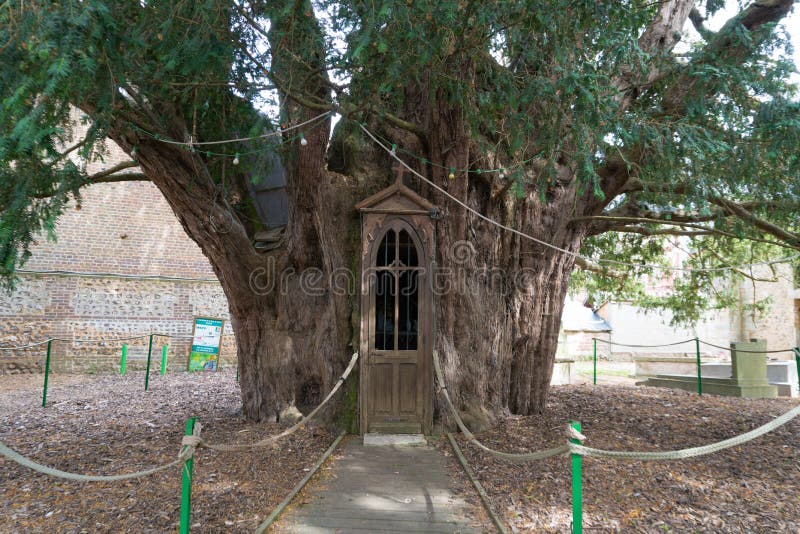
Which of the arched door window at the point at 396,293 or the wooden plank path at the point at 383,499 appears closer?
the wooden plank path at the point at 383,499

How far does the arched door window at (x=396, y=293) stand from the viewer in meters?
6.95

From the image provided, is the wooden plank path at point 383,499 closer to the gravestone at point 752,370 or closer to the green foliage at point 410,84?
the green foliage at point 410,84

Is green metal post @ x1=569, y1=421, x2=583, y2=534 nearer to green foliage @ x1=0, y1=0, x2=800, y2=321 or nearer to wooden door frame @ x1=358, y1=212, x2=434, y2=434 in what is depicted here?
green foliage @ x1=0, y1=0, x2=800, y2=321

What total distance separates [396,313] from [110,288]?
37.7 ft

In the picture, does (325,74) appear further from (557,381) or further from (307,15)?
(557,381)

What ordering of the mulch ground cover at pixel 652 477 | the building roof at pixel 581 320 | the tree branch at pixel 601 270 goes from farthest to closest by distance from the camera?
1. the building roof at pixel 581 320
2. the tree branch at pixel 601 270
3. the mulch ground cover at pixel 652 477

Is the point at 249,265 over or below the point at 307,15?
below

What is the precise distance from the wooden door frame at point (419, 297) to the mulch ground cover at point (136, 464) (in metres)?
1.20

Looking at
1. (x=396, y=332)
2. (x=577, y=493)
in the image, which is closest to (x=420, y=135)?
(x=396, y=332)

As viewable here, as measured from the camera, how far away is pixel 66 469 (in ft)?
18.4

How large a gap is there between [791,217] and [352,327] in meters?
6.26

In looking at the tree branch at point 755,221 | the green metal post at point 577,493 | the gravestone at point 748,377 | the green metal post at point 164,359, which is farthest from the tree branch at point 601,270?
the green metal post at point 164,359

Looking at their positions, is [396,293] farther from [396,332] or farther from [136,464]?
[136,464]

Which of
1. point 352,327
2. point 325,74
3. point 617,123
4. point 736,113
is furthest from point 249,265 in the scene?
point 736,113
